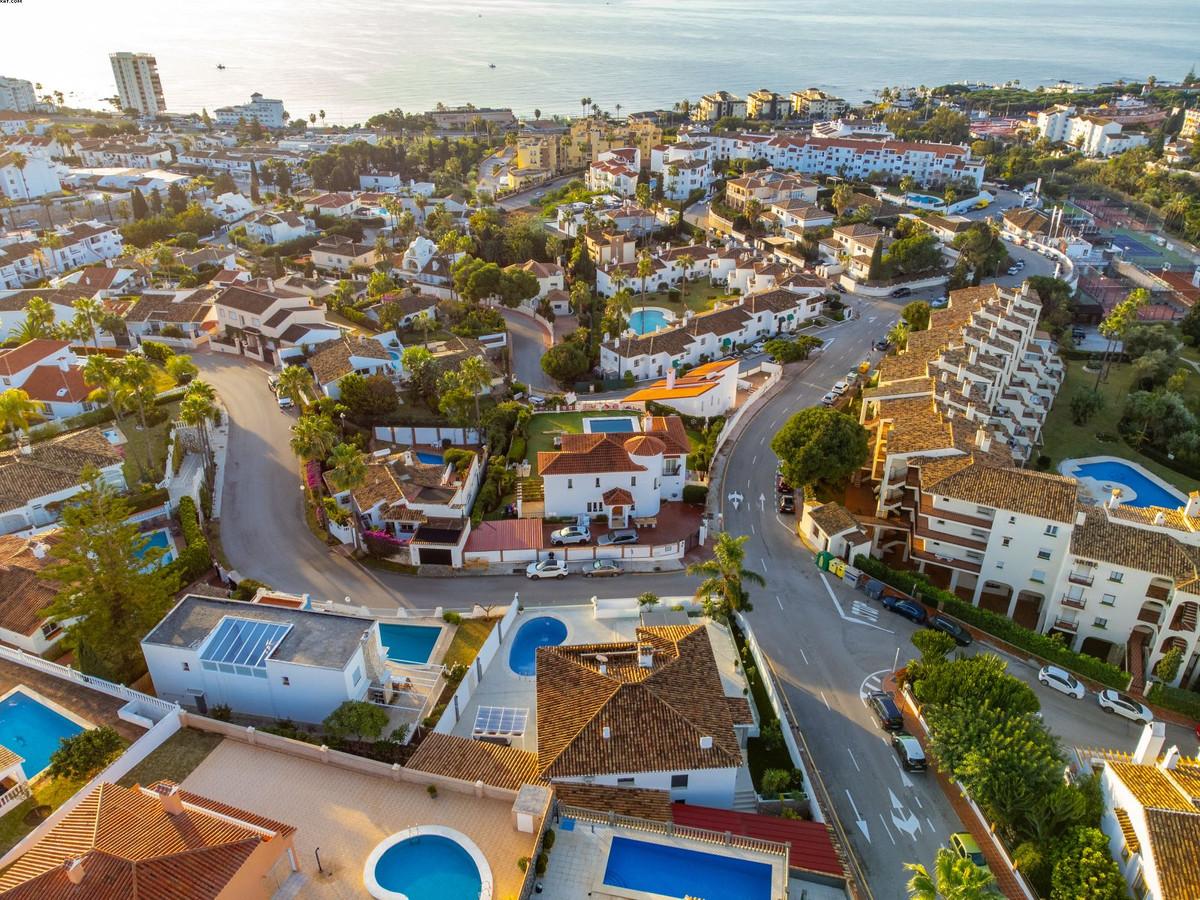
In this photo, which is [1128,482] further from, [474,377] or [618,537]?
[474,377]

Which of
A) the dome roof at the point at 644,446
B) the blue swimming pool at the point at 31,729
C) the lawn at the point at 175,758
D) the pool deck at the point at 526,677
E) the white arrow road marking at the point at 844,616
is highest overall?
the dome roof at the point at 644,446

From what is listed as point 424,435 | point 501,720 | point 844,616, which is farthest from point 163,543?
point 844,616

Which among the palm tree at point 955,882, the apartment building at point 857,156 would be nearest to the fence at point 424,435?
the palm tree at point 955,882

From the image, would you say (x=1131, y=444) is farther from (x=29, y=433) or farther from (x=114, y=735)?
(x=29, y=433)

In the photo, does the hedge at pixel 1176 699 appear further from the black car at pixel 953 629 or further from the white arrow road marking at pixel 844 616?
the white arrow road marking at pixel 844 616

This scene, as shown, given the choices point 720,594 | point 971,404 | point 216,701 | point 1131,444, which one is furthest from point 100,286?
point 1131,444

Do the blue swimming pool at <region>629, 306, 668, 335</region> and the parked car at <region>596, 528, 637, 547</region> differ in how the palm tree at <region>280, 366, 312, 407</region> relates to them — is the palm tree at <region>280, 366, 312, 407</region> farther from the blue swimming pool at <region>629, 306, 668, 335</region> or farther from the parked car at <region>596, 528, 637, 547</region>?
the blue swimming pool at <region>629, 306, 668, 335</region>
